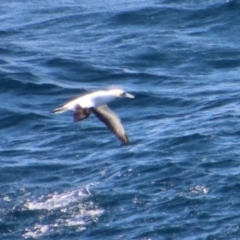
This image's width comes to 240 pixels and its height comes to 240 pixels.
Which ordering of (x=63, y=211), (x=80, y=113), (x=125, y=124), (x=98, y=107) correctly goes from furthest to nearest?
(x=125, y=124) → (x=63, y=211) → (x=98, y=107) → (x=80, y=113)

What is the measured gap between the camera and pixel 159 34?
127 feet

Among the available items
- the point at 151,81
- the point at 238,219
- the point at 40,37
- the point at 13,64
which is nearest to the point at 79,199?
the point at 238,219

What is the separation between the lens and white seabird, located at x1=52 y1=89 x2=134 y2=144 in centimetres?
2084

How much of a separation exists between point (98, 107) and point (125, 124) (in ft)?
27.5

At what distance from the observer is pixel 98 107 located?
22.1 metres

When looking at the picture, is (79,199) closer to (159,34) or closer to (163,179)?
(163,179)

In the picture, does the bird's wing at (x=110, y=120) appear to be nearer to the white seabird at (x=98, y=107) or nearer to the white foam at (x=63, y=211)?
the white seabird at (x=98, y=107)

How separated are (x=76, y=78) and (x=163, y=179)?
8.80 meters

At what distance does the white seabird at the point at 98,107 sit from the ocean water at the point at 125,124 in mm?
3023

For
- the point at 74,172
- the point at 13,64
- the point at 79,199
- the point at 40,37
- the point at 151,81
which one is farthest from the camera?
the point at 40,37

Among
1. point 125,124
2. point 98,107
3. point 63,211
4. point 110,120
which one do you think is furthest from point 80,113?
point 125,124

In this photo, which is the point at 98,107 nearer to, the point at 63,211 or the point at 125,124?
the point at 63,211

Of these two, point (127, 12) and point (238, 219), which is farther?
point (127, 12)

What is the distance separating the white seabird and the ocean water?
9.92 feet
